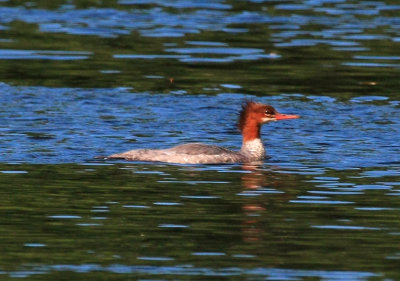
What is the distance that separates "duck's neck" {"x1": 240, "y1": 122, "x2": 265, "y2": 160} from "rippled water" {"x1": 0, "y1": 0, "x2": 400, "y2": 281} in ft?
0.90

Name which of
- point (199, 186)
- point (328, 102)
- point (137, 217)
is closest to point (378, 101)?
point (328, 102)

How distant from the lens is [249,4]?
3528cm

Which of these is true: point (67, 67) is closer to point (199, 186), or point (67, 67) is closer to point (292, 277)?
point (199, 186)

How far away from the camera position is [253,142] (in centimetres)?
1902

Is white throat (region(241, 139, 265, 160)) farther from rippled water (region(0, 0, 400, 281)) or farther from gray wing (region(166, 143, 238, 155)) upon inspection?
gray wing (region(166, 143, 238, 155))

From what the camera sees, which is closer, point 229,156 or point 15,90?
point 229,156

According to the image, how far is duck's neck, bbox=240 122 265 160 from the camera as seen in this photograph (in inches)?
736

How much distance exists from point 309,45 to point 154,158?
489 inches

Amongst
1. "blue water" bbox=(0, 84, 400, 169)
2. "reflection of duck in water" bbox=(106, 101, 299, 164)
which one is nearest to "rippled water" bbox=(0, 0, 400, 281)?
"blue water" bbox=(0, 84, 400, 169)

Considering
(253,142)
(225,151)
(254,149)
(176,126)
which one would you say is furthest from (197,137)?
A: (225,151)

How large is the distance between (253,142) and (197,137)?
1598 mm

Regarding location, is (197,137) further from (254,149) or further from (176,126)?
(254,149)

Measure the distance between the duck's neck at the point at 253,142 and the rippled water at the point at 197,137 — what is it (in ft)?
0.90

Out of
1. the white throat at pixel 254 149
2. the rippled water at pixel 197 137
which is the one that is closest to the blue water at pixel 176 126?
the rippled water at pixel 197 137
